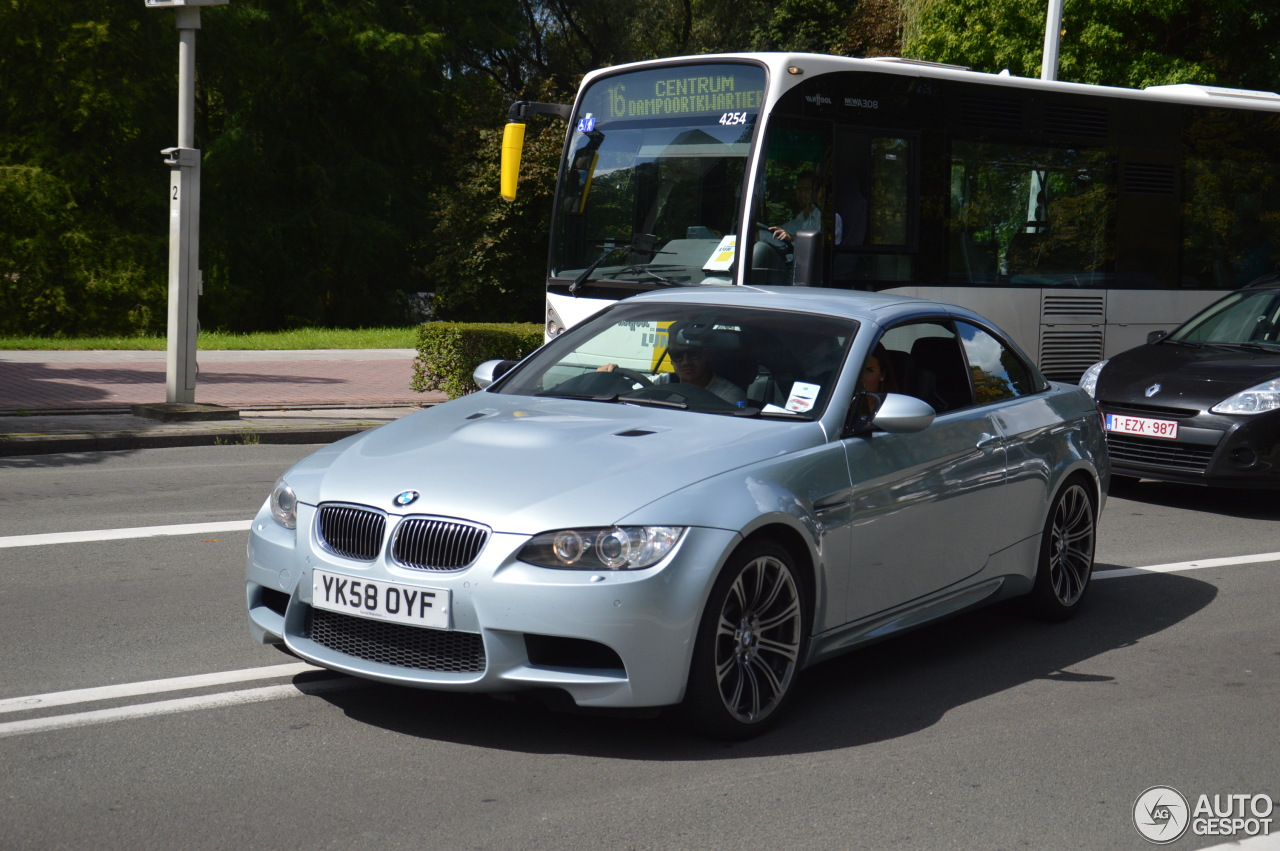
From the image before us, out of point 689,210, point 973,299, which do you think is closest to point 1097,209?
point 973,299

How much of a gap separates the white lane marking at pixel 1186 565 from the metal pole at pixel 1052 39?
12.6 m

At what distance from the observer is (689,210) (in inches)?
488

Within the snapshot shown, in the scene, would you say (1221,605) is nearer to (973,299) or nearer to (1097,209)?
(973,299)

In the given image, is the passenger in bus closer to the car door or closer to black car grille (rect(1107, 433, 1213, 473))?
black car grille (rect(1107, 433, 1213, 473))

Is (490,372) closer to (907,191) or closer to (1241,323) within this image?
(907,191)

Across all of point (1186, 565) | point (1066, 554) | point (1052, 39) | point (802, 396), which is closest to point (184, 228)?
point (1186, 565)

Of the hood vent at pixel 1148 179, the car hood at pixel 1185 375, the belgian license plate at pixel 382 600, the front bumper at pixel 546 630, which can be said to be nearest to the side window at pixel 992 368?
the front bumper at pixel 546 630

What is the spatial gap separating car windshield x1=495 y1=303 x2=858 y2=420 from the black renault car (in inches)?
225

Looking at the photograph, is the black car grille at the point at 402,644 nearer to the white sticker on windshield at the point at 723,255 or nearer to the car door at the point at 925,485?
the car door at the point at 925,485

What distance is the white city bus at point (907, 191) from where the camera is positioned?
40.0ft

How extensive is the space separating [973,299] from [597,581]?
380 inches

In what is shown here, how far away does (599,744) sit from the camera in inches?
193

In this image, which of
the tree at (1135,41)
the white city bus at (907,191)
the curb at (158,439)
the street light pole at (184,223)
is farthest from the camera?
the tree at (1135,41)

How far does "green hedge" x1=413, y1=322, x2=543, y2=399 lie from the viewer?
1689cm
